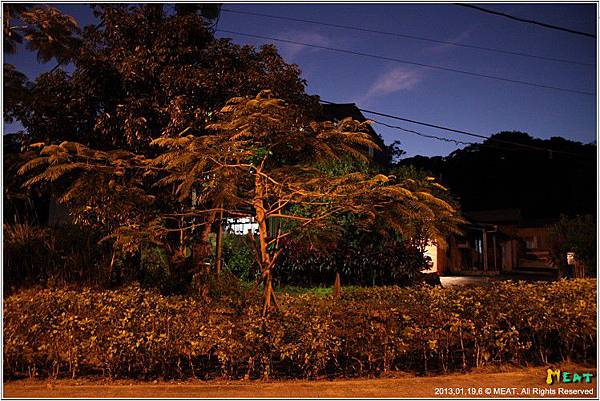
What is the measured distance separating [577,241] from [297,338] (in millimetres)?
12477

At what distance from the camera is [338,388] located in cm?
552

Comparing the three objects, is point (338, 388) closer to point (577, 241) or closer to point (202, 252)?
point (202, 252)

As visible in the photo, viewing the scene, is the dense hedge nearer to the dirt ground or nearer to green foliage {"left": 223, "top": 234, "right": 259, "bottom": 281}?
the dirt ground

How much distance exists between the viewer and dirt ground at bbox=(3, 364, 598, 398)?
5398mm

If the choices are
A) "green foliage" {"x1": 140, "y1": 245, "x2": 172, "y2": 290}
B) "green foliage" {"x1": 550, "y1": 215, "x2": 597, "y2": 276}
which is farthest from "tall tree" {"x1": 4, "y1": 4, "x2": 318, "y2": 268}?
"green foliage" {"x1": 550, "y1": 215, "x2": 597, "y2": 276}

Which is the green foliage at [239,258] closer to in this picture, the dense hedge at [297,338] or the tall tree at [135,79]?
the tall tree at [135,79]

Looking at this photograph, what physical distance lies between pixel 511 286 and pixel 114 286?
7.04 metres

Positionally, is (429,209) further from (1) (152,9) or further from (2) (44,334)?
(1) (152,9)

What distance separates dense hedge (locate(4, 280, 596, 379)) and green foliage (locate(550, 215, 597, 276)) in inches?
367

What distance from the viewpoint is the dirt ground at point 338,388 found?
5398 mm

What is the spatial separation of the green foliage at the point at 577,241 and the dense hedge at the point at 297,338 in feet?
30.6

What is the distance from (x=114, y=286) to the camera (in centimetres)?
983

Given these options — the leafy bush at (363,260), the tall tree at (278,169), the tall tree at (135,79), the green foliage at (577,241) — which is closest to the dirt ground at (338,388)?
the tall tree at (278,169)

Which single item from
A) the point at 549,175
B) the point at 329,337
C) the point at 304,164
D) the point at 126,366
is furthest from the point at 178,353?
the point at 549,175
